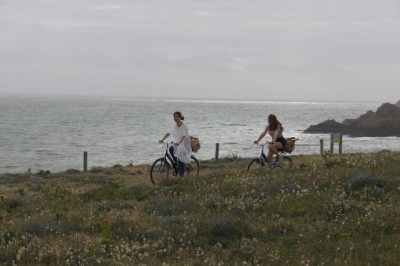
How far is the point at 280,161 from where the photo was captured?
53.4ft

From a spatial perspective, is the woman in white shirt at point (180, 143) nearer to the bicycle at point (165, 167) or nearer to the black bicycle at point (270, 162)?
the bicycle at point (165, 167)

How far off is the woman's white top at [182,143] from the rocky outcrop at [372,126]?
63.9 metres

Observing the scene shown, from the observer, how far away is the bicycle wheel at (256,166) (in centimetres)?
1519

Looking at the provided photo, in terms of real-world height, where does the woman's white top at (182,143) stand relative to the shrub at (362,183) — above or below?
above

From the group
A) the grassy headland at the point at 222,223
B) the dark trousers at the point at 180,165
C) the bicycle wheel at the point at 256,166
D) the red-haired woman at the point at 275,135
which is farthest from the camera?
the red-haired woman at the point at 275,135

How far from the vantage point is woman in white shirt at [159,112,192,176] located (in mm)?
15203

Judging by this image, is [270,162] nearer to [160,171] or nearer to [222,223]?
[160,171]

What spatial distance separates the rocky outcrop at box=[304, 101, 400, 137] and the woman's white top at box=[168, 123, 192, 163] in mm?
63866

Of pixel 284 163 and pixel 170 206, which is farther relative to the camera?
pixel 284 163

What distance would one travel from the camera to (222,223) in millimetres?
8680

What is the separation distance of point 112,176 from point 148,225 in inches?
460

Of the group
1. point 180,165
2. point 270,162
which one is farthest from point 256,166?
point 180,165

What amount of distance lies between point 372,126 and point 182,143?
6728 cm

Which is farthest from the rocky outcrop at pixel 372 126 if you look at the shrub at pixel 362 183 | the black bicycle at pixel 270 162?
the shrub at pixel 362 183
